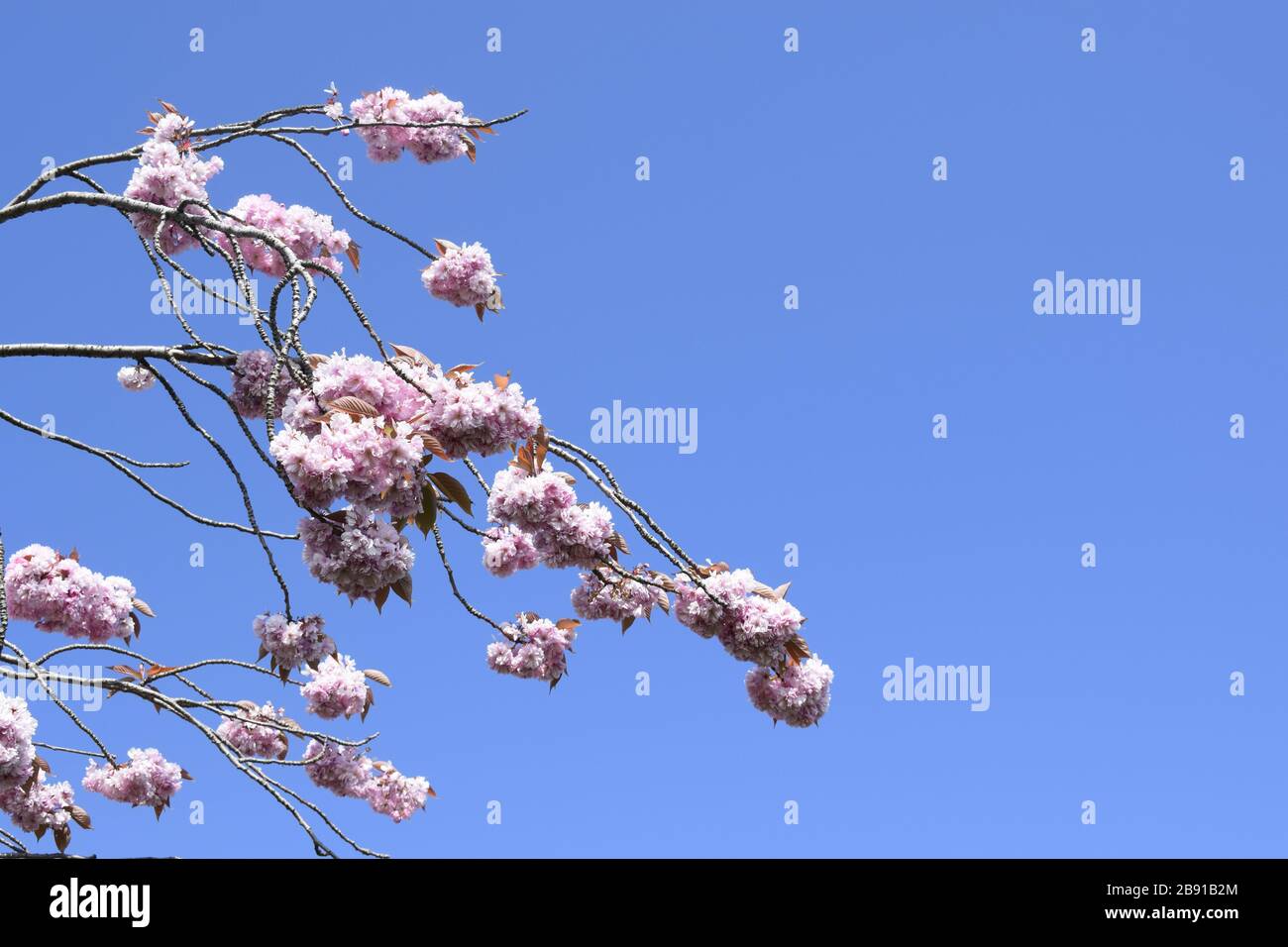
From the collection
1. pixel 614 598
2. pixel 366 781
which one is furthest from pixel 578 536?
pixel 366 781

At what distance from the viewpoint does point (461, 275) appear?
4594 millimetres

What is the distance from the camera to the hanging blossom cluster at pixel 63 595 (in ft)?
13.4

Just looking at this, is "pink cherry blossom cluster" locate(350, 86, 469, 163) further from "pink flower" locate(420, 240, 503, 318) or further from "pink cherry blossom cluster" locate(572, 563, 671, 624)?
"pink cherry blossom cluster" locate(572, 563, 671, 624)

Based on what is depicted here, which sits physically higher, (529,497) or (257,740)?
(529,497)

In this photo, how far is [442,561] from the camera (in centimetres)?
396

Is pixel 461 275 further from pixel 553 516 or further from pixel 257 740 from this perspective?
pixel 257 740

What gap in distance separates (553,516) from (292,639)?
0.88 m

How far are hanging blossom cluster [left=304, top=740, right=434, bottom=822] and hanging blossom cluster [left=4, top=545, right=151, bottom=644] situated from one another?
3.46 ft
